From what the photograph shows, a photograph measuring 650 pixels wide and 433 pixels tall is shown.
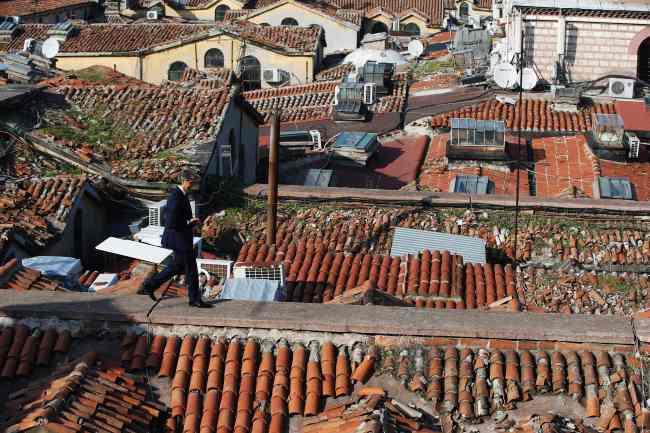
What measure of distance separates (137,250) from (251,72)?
28.6 meters

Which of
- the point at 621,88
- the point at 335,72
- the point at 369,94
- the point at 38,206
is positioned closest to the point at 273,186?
the point at 38,206

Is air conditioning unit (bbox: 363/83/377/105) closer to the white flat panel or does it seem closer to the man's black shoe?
the white flat panel

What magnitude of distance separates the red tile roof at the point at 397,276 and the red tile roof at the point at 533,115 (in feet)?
42.3

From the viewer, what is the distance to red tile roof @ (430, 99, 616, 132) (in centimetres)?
3192

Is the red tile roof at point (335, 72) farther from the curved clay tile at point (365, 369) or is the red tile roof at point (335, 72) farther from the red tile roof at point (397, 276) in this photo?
the curved clay tile at point (365, 369)

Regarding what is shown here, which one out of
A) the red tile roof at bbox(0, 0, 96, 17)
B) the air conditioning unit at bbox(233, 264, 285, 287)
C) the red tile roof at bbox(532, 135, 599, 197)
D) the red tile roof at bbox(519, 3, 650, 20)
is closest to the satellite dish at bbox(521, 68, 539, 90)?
the red tile roof at bbox(519, 3, 650, 20)

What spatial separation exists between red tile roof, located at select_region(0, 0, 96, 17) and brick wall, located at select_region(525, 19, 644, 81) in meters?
37.6

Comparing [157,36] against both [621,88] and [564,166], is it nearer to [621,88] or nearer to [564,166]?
[621,88]

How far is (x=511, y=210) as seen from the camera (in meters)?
22.2

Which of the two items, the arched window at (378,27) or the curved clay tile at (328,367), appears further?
the arched window at (378,27)

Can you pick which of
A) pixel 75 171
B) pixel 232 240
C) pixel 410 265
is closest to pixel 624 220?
pixel 410 265

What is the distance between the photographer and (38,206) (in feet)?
66.7

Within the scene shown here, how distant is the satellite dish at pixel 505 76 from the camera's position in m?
35.6

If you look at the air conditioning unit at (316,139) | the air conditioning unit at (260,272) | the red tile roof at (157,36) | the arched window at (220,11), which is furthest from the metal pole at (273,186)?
the arched window at (220,11)
